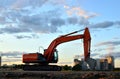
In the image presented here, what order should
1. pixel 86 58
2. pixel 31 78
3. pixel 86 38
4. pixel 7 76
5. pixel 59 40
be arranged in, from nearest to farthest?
pixel 31 78, pixel 7 76, pixel 86 58, pixel 86 38, pixel 59 40

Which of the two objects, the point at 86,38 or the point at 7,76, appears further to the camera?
the point at 86,38

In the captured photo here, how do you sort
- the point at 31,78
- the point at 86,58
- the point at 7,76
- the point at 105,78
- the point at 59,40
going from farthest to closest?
the point at 59,40, the point at 86,58, the point at 7,76, the point at 31,78, the point at 105,78

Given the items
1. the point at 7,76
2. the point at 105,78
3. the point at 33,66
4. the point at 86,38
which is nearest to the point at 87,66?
the point at 86,38

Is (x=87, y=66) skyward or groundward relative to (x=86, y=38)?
groundward

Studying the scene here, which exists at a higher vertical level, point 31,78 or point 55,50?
point 55,50

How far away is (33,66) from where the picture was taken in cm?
7250

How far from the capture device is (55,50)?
244 ft

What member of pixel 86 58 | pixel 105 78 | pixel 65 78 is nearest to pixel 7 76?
pixel 65 78

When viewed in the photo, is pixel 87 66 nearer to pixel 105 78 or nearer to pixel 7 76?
pixel 7 76

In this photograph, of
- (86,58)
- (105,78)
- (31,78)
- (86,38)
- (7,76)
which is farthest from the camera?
(86,38)

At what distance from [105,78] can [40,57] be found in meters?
33.1

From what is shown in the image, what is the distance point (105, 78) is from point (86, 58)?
25270 mm

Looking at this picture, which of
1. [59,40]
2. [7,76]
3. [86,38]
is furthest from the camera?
[59,40]

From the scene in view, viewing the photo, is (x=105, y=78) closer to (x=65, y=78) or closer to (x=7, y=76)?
(x=65, y=78)
